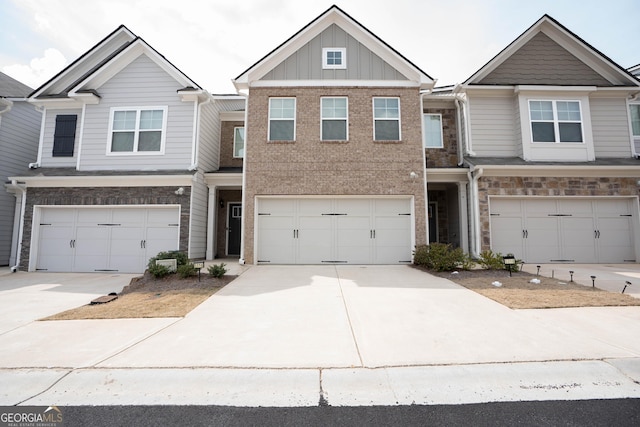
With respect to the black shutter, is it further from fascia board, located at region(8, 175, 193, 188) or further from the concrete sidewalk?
the concrete sidewalk

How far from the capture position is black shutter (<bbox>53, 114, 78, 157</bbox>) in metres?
11.8

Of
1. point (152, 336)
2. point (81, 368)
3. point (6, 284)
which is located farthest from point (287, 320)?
point (6, 284)

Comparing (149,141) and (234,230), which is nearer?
(149,141)

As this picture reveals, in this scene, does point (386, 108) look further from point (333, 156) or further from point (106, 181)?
point (106, 181)

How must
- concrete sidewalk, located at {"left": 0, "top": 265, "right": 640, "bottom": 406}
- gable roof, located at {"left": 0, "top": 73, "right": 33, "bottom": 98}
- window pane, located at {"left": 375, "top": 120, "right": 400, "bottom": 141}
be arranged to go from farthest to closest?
gable roof, located at {"left": 0, "top": 73, "right": 33, "bottom": 98}
window pane, located at {"left": 375, "top": 120, "right": 400, "bottom": 141}
concrete sidewalk, located at {"left": 0, "top": 265, "right": 640, "bottom": 406}

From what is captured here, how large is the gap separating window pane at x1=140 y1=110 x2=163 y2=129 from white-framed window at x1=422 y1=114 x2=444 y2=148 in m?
10.5

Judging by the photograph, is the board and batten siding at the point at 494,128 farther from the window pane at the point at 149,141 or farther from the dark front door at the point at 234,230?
the window pane at the point at 149,141

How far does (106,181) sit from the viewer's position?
1066 centimetres

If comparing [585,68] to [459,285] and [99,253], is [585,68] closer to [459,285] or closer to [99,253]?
[459,285]

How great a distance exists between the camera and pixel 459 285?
7113mm

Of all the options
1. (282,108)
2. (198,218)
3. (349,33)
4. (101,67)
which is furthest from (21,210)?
(349,33)

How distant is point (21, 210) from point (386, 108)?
13.9 m

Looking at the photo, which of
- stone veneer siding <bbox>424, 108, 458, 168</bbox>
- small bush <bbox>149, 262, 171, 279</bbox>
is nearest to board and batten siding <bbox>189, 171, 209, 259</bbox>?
small bush <bbox>149, 262, 171, 279</bbox>

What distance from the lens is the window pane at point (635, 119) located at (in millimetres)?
12078
